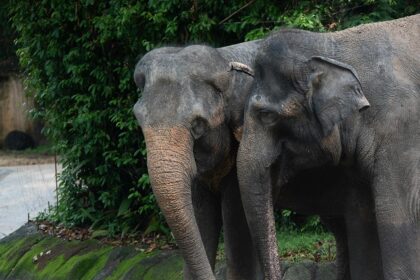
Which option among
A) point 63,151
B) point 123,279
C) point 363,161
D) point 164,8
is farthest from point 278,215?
point 363,161

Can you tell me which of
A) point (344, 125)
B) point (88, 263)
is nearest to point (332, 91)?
point (344, 125)

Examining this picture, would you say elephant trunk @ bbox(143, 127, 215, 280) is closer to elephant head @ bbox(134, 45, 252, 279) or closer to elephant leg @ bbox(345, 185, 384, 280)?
elephant head @ bbox(134, 45, 252, 279)

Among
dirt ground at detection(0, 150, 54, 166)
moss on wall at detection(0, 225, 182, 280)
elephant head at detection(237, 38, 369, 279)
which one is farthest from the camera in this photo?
dirt ground at detection(0, 150, 54, 166)

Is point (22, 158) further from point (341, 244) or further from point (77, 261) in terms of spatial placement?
point (341, 244)

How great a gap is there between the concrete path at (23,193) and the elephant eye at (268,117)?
713 cm

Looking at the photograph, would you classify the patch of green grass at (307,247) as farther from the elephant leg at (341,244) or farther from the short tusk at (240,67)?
the short tusk at (240,67)

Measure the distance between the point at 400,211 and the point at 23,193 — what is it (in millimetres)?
10399

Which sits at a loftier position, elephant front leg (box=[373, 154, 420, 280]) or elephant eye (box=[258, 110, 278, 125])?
elephant eye (box=[258, 110, 278, 125])

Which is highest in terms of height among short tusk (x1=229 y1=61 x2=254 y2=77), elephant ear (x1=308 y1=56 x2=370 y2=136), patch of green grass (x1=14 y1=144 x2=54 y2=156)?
short tusk (x1=229 y1=61 x2=254 y2=77)

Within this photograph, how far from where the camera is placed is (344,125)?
5875 mm

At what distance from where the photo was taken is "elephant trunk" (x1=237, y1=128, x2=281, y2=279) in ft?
19.4

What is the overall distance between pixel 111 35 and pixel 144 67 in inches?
146

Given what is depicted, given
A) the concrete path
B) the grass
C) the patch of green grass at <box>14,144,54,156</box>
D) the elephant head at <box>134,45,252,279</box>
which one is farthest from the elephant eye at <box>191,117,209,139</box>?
the patch of green grass at <box>14,144,54,156</box>

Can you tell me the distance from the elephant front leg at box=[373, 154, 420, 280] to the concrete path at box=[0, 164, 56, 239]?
24.4 ft
